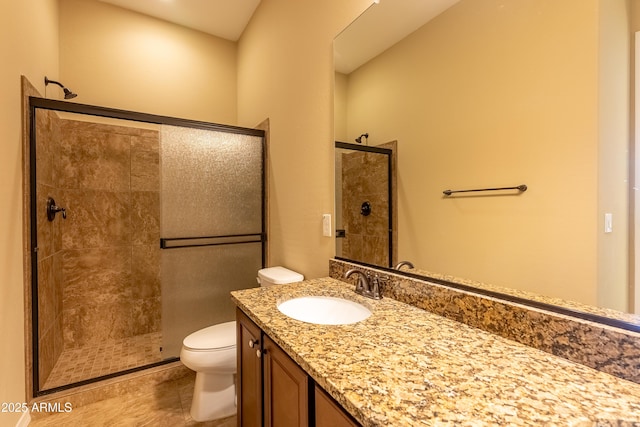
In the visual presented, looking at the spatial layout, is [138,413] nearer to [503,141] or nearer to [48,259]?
[48,259]

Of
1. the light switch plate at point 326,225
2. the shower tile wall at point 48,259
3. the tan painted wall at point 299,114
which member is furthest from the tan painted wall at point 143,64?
the light switch plate at point 326,225

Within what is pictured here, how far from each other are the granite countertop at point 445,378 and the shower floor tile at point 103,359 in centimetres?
189

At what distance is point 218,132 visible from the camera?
2244 mm

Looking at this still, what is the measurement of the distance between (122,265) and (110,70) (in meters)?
1.76

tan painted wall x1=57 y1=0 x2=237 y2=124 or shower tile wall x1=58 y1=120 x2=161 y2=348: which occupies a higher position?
tan painted wall x1=57 y1=0 x2=237 y2=124

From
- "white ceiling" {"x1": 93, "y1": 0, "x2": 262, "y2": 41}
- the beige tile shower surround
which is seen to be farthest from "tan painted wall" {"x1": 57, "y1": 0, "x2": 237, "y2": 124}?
the beige tile shower surround

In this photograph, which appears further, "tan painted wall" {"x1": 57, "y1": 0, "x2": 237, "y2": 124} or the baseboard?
"tan painted wall" {"x1": 57, "y1": 0, "x2": 237, "y2": 124}

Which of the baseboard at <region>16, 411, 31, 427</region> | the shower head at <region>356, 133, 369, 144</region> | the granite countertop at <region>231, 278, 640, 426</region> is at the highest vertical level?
the shower head at <region>356, 133, 369, 144</region>

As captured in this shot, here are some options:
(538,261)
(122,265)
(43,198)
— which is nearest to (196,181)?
(43,198)

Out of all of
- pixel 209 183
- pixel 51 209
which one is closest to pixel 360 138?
pixel 209 183

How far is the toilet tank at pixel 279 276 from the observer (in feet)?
5.95

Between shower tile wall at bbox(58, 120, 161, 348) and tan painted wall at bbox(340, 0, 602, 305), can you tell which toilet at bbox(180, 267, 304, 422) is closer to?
tan painted wall at bbox(340, 0, 602, 305)

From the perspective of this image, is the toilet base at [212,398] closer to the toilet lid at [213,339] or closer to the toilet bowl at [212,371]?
the toilet bowl at [212,371]

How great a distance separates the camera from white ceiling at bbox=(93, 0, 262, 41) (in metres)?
2.45
